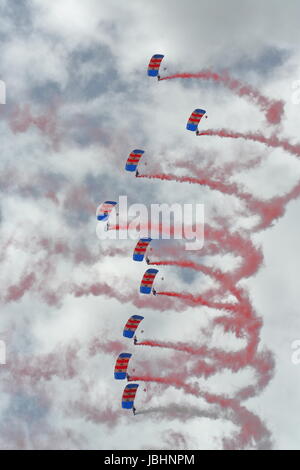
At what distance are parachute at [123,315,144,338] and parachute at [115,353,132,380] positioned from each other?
3.20 m

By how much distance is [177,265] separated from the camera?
423 ft

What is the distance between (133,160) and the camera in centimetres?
13050

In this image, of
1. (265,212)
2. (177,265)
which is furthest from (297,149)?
(177,265)

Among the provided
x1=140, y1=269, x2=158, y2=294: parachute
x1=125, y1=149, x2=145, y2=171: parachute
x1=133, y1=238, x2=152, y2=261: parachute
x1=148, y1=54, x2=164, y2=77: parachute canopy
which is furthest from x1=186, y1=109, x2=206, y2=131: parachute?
x1=140, y1=269, x2=158, y2=294: parachute

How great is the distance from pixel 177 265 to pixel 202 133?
15.7 m

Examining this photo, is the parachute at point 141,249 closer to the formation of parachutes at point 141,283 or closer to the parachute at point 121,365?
the formation of parachutes at point 141,283

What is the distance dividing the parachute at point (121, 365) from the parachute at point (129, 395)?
185 centimetres

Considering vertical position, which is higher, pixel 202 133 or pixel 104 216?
pixel 202 133

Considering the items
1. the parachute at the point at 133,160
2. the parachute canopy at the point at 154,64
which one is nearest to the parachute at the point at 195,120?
A: the parachute at the point at 133,160

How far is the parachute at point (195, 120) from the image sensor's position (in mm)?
130625

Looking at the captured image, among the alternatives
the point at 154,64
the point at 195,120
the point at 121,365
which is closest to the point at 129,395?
the point at 121,365
